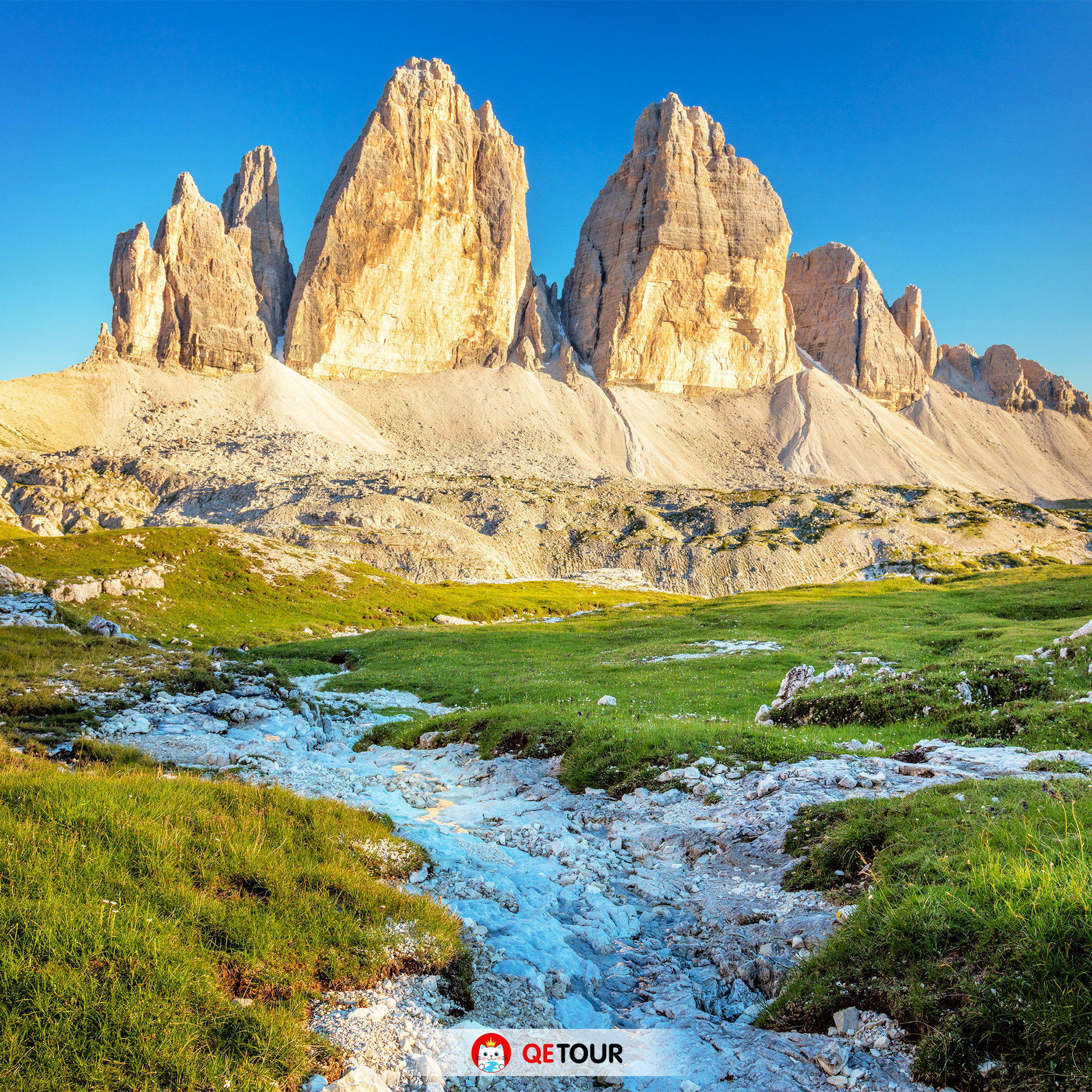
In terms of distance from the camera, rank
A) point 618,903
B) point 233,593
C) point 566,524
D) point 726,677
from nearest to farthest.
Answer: point 618,903 < point 726,677 < point 233,593 < point 566,524

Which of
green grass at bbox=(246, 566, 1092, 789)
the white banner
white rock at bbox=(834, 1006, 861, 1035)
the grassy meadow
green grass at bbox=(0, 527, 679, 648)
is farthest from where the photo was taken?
green grass at bbox=(0, 527, 679, 648)

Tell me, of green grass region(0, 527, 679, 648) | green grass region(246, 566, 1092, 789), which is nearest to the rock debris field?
green grass region(246, 566, 1092, 789)

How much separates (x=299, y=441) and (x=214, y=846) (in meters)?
176

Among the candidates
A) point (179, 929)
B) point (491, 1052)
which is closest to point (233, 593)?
point (179, 929)

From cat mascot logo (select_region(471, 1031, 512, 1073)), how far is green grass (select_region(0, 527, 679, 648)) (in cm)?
4623

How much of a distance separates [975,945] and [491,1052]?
4.35m

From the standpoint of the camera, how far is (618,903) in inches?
360

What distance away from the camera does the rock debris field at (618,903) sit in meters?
5.56

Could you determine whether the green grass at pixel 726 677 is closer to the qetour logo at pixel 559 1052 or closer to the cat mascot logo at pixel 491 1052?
the qetour logo at pixel 559 1052

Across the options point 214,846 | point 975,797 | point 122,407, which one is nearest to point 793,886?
point 975,797

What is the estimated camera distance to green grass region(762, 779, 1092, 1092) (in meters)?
4.59

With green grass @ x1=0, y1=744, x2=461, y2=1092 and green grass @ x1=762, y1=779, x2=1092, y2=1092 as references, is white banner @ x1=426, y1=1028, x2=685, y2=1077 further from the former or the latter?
green grass @ x1=762, y1=779, x2=1092, y2=1092

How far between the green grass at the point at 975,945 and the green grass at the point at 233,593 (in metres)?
47.8

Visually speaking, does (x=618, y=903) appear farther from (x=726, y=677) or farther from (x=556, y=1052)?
(x=726, y=677)
